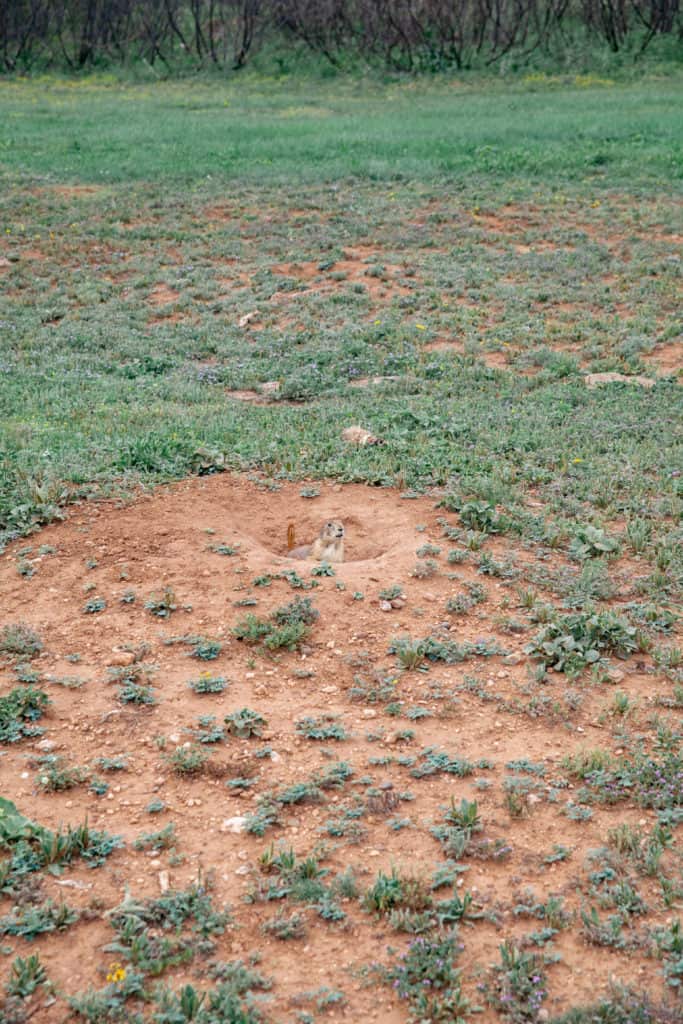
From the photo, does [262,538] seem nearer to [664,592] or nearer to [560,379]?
[664,592]

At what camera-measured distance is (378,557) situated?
6008 mm

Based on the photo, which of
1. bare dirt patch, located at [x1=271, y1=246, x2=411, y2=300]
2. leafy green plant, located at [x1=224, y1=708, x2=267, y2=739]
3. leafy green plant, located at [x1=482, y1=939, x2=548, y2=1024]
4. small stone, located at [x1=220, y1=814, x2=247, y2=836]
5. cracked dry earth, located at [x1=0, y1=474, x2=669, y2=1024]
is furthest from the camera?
bare dirt patch, located at [x1=271, y1=246, x2=411, y2=300]

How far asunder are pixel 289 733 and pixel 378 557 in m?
1.77

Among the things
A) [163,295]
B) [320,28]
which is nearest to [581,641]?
[163,295]

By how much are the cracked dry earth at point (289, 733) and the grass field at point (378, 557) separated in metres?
0.02

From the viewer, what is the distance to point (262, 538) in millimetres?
6227

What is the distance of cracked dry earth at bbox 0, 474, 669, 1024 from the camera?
3.37 m

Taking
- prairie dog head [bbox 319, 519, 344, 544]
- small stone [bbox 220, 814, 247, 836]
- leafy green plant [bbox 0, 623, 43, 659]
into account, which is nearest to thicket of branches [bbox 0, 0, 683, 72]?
prairie dog head [bbox 319, 519, 344, 544]

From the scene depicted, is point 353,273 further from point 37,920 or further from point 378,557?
point 37,920

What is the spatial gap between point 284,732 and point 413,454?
323 centimetres

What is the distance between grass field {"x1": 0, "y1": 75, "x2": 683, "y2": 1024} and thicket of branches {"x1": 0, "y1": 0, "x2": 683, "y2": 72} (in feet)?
43.9

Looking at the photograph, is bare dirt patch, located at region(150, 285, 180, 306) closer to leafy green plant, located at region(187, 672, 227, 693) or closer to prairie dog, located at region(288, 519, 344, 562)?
prairie dog, located at region(288, 519, 344, 562)

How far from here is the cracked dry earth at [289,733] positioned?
3373 millimetres

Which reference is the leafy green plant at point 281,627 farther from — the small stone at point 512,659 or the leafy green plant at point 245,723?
the small stone at point 512,659
